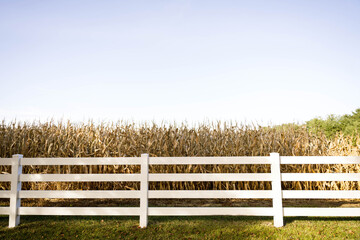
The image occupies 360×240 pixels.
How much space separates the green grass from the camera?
4262 millimetres

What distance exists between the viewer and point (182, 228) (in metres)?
4.58

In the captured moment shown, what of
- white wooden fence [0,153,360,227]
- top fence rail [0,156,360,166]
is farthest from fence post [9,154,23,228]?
top fence rail [0,156,360,166]

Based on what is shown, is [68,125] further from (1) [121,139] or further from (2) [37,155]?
(1) [121,139]

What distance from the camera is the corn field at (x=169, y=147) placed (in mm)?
6996

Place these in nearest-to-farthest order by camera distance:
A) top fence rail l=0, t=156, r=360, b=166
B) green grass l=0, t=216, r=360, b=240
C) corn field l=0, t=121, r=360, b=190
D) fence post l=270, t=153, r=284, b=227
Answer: green grass l=0, t=216, r=360, b=240 < fence post l=270, t=153, r=284, b=227 < top fence rail l=0, t=156, r=360, b=166 < corn field l=0, t=121, r=360, b=190

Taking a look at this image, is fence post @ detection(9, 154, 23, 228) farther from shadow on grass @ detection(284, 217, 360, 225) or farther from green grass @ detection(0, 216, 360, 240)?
shadow on grass @ detection(284, 217, 360, 225)

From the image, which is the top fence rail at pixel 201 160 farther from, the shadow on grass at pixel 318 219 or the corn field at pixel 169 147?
the corn field at pixel 169 147

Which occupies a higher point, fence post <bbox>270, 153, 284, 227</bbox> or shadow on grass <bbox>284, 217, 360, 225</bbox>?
fence post <bbox>270, 153, 284, 227</bbox>

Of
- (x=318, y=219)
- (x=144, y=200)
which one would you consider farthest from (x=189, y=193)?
(x=318, y=219)

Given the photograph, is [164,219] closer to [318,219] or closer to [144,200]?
[144,200]

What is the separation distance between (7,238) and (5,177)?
3.94 feet

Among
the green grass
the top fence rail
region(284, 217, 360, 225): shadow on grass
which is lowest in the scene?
region(284, 217, 360, 225): shadow on grass

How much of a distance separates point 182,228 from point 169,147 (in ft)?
10.2

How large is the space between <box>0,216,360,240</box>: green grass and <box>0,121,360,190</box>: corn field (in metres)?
1.72
